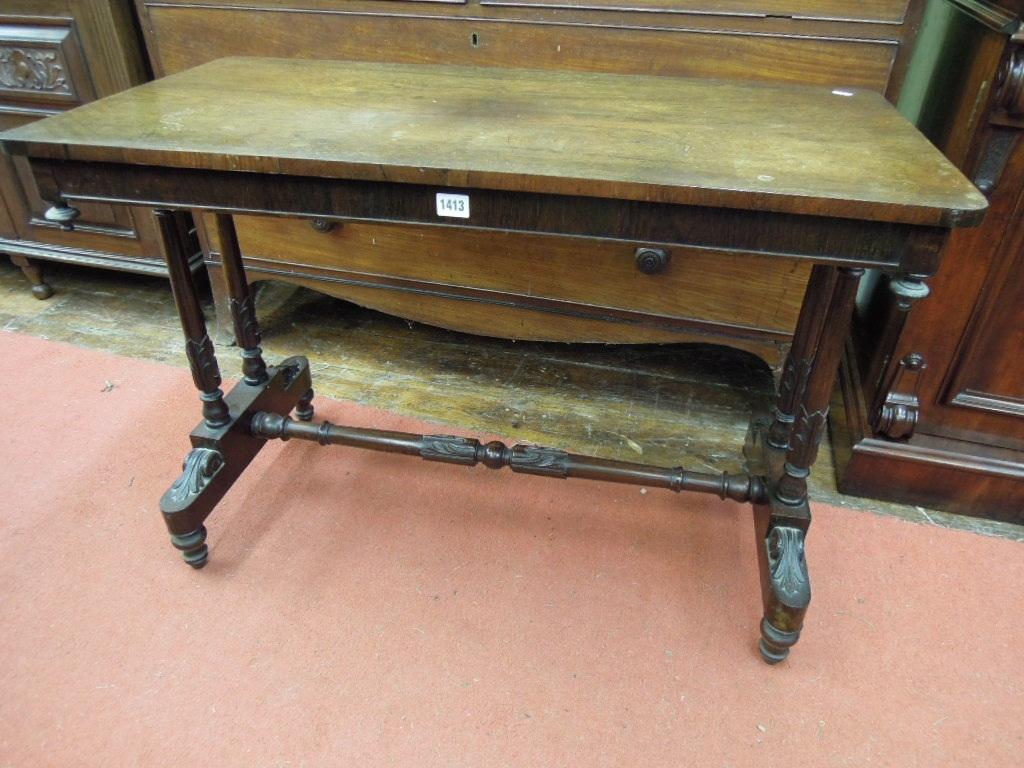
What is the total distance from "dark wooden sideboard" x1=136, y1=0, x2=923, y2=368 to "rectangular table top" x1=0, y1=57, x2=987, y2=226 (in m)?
0.16

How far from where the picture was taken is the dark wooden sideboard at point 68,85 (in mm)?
1895

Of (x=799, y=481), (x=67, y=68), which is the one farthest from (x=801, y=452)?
(x=67, y=68)

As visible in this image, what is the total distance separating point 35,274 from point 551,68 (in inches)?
77.0

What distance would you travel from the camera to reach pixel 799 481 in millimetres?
1350

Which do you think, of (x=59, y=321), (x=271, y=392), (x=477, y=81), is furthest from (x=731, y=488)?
(x=59, y=321)

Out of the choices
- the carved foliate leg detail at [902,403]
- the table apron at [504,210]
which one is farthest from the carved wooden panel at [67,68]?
the carved foliate leg detail at [902,403]

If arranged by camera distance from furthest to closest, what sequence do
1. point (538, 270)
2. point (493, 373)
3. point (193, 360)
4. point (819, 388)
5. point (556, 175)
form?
point (493, 373) < point (538, 270) < point (193, 360) < point (819, 388) < point (556, 175)

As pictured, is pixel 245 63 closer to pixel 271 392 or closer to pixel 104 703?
pixel 271 392

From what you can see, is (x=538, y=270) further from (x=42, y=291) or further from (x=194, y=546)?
(x=42, y=291)

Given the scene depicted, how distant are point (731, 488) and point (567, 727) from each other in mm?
588

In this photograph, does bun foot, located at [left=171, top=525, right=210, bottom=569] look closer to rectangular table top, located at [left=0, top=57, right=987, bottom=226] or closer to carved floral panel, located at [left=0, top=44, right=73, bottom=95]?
rectangular table top, located at [left=0, top=57, right=987, bottom=226]

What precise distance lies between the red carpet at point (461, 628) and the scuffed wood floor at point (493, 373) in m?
0.20

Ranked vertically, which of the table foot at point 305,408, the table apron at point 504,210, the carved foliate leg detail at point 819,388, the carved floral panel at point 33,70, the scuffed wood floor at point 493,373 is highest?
the table apron at point 504,210

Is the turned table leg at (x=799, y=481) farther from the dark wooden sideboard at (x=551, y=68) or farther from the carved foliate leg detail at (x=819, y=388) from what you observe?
the dark wooden sideboard at (x=551, y=68)
